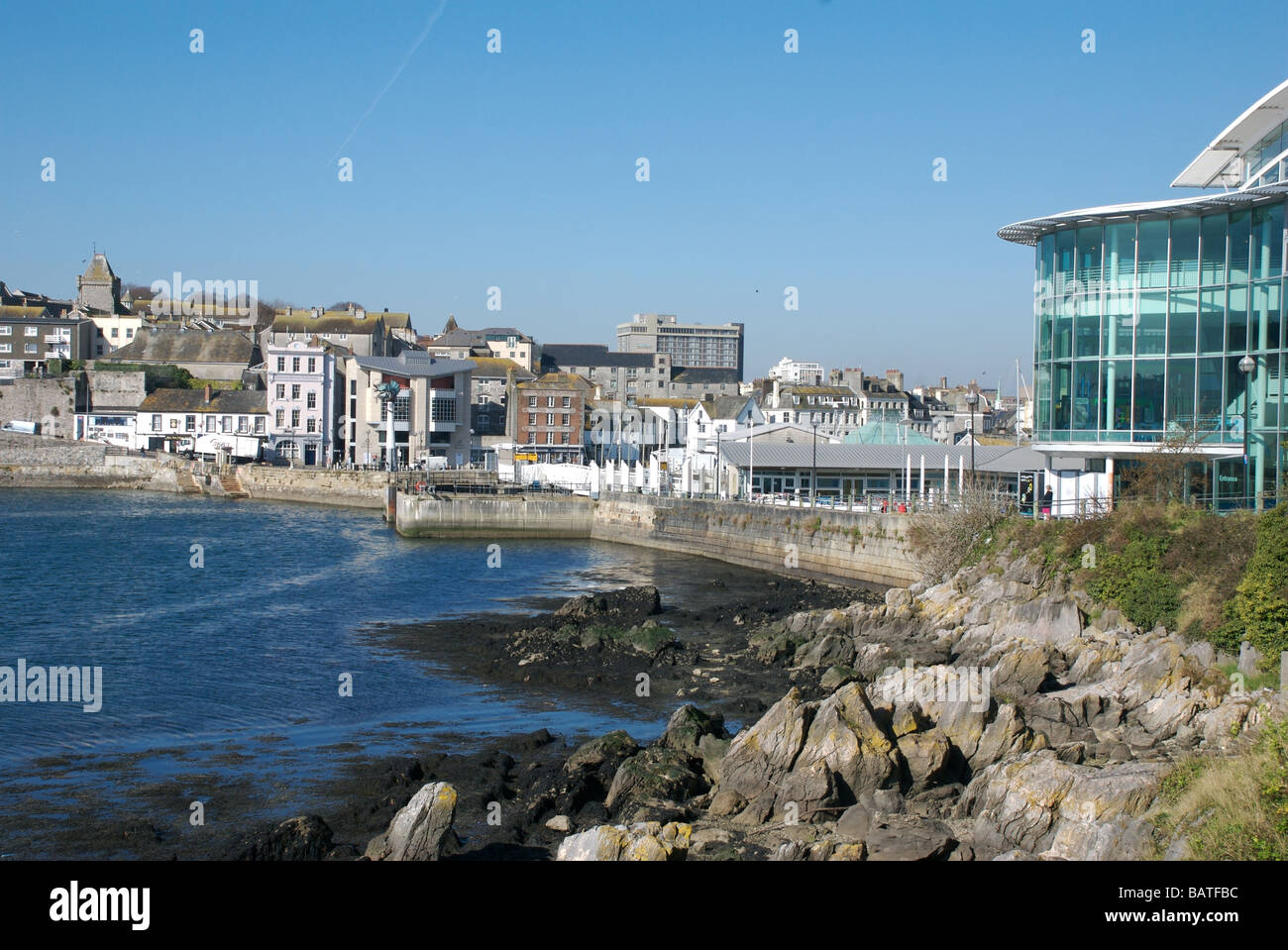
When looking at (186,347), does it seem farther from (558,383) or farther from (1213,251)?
(1213,251)

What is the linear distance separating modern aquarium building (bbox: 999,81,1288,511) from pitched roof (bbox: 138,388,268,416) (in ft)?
237

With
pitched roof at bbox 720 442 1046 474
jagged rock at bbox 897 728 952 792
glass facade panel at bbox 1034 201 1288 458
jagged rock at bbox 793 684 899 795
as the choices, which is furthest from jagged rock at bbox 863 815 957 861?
pitched roof at bbox 720 442 1046 474

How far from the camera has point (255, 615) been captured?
35.2 meters

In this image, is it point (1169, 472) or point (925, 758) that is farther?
point (1169, 472)

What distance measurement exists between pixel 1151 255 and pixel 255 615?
1107 inches

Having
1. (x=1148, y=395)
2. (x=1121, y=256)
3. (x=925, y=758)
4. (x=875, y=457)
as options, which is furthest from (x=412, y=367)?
(x=925, y=758)

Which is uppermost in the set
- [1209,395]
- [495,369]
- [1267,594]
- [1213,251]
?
[495,369]

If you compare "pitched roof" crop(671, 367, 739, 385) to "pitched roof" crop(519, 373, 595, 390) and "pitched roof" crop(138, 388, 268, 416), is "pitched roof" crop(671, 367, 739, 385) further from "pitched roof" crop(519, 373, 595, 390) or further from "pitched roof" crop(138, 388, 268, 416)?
"pitched roof" crop(138, 388, 268, 416)

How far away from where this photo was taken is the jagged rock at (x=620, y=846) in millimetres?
13688

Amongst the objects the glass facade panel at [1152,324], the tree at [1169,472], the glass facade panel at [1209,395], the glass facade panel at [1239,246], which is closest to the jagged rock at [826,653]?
the tree at [1169,472]

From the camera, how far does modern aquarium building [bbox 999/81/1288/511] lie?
30828mm

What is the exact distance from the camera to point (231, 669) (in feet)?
89.6
